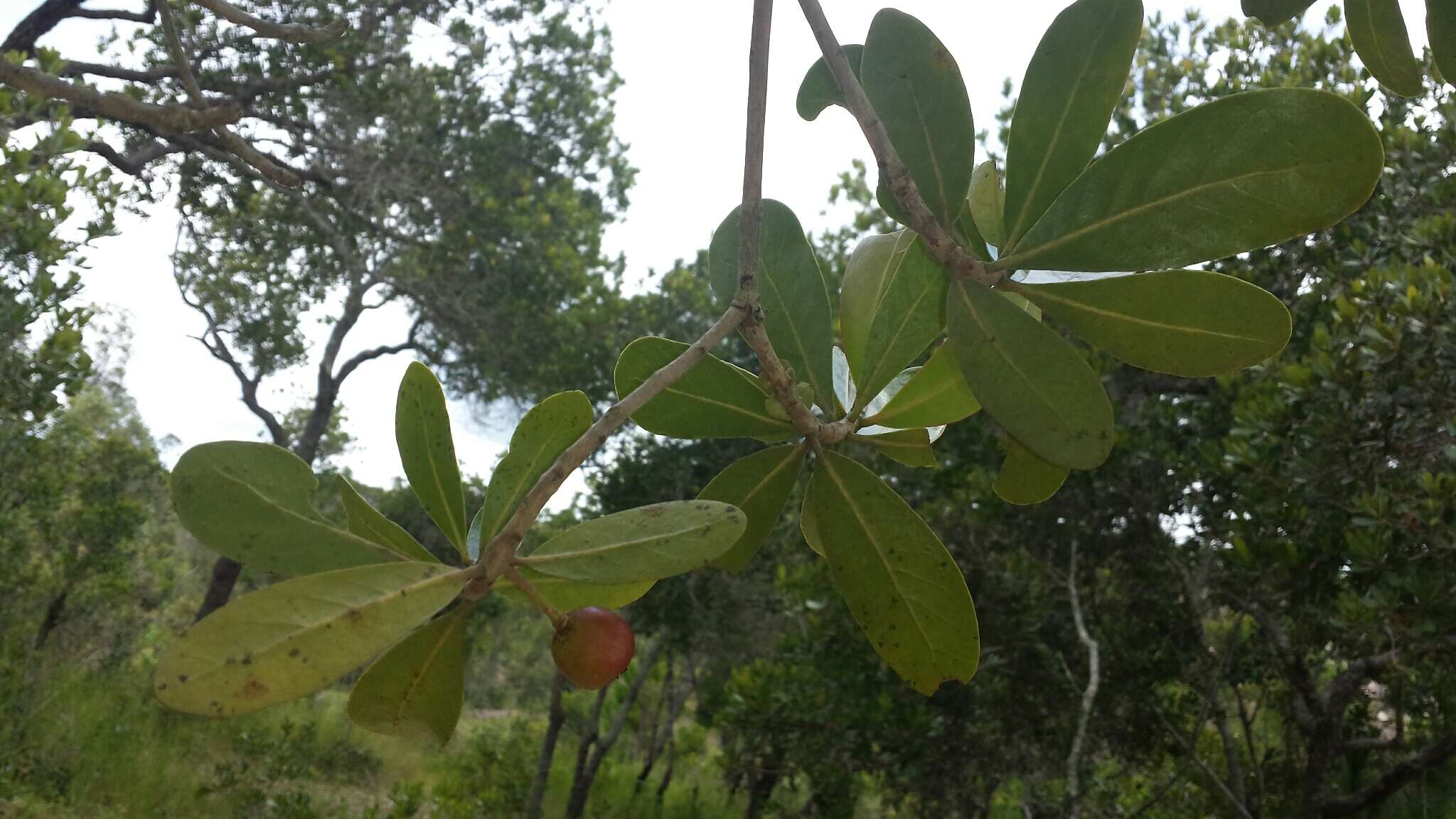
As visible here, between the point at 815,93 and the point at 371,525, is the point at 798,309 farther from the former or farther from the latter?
the point at 371,525

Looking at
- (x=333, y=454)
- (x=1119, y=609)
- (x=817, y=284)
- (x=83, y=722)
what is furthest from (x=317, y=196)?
(x=817, y=284)

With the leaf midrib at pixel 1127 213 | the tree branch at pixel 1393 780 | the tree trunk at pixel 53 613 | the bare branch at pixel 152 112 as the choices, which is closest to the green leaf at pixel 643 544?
the leaf midrib at pixel 1127 213

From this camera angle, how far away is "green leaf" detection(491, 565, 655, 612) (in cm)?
Answer: 46

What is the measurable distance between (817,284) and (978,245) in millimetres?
106

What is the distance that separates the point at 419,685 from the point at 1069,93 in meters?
0.45

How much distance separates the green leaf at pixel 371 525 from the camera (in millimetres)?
461

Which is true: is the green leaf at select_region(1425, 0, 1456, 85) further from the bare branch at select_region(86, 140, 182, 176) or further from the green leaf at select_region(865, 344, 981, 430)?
the bare branch at select_region(86, 140, 182, 176)

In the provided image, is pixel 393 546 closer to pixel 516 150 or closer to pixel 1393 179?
pixel 1393 179

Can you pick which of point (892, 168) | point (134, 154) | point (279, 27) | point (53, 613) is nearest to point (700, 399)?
point (892, 168)

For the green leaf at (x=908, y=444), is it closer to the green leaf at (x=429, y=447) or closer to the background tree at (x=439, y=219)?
the green leaf at (x=429, y=447)

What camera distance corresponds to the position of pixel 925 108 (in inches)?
19.7

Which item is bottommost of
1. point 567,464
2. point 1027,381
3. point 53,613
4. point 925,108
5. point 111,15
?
point 53,613

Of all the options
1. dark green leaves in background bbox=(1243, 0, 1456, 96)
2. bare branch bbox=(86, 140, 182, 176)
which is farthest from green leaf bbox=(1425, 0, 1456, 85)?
bare branch bbox=(86, 140, 182, 176)

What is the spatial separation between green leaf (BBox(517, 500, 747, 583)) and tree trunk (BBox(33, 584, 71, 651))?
10.1 m
